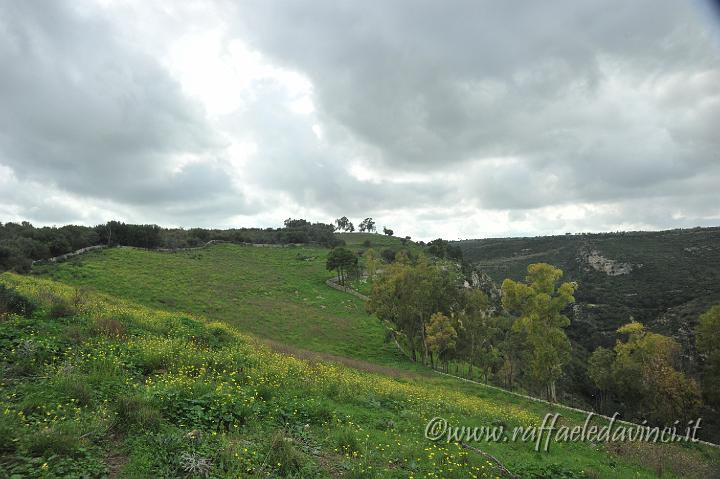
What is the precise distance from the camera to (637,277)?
102m

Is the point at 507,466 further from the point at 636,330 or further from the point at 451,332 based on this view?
the point at 636,330

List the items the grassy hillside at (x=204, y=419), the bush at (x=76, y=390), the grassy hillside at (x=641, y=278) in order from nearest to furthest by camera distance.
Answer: the grassy hillside at (x=204, y=419) < the bush at (x=76, y=390) < the grassy hillside at (x=641, y=278)

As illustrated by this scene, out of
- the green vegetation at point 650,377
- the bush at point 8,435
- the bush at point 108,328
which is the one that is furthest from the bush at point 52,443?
the green vegetation at point 650,377

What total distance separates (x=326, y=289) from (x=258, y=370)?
162 ft

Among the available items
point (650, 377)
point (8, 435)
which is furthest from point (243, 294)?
point (8, 435)

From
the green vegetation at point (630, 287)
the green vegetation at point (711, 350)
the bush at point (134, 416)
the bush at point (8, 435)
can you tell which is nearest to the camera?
the bush at point (8, 435)

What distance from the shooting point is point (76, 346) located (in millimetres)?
11328

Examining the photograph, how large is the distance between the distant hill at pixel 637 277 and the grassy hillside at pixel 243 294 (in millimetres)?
42666

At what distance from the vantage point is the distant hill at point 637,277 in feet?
246

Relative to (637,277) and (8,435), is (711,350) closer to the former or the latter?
(8,435)

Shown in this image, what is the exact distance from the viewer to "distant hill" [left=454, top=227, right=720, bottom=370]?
74.9 m

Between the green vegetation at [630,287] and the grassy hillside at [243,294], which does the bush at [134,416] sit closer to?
the grassy hillside at [243,294]

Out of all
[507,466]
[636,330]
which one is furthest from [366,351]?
[507,466]

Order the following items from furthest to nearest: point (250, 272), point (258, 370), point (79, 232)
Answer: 1. point (250, 272)
2. point (79, 232)
3. point (258, 370)
